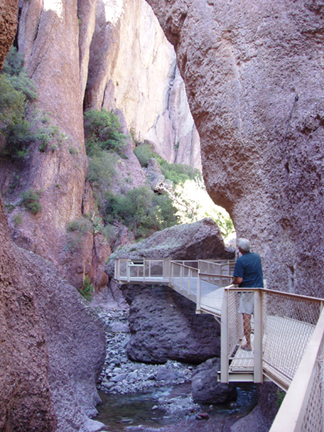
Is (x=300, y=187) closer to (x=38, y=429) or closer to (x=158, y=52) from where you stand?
(x=38, y=429)

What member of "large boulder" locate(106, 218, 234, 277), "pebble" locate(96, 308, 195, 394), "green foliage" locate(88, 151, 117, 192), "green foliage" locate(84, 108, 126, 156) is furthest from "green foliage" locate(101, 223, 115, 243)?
"pebble" locate(96, 308, 195, 394)

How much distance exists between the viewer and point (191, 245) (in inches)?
576

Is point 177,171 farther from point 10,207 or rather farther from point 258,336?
point 258,336

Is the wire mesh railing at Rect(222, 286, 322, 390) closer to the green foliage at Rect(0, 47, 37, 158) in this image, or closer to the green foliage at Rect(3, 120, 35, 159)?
the green foliage at Rect(0, 47, 37, 158)

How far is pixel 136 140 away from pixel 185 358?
33.9 metres

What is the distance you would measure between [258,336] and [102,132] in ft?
101

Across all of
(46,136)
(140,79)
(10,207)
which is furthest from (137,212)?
(140,79)

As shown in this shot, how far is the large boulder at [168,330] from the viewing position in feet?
40.4

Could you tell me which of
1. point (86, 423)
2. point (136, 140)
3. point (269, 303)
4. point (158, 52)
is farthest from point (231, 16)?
point (158, 52)

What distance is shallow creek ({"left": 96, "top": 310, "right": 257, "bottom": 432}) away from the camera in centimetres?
775

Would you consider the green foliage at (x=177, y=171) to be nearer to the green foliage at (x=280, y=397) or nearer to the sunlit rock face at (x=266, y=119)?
the sunlit rock face at (x=266, y=119)

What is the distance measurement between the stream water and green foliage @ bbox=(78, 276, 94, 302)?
10901 mm

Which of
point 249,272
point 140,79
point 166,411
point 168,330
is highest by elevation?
point 140,79

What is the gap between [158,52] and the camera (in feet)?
162
